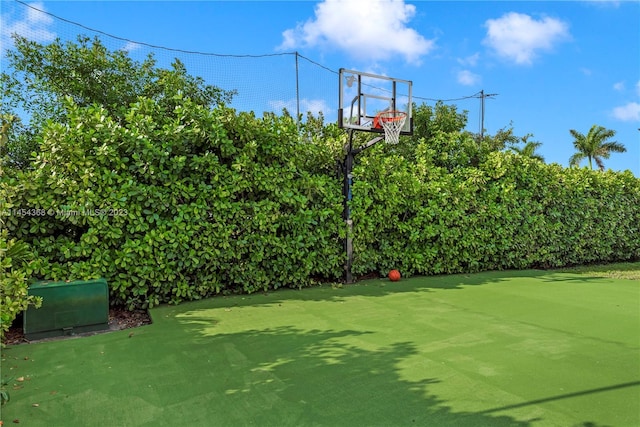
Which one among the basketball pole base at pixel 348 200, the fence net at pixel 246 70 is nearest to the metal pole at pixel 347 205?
the basketball pole base at pixel 348 200

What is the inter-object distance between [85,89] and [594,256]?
11.8 metres

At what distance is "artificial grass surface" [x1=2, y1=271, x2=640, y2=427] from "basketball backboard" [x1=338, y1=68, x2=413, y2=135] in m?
2.92

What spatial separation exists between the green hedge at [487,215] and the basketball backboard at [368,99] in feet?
2.35

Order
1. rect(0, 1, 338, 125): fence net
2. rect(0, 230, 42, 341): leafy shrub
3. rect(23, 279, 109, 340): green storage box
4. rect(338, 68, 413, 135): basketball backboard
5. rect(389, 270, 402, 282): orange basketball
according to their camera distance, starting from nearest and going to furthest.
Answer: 1. rect(0, 230, 42, 341): leafy shrub
2. rect(23, 279, 109, 340): green storage box
3. rect(338, 68, 413, 135): basketball backboard
4. rect(389, 270, 402, 282): orange basketball
5. rect(0, 1, 338, 125): fence net

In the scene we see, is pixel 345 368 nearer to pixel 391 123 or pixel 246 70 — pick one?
pixel 391 123

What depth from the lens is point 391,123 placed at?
6.20m

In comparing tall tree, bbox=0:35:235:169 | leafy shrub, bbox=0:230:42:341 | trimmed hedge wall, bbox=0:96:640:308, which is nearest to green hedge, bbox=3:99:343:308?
trimmed hedge wall, bbox=0:96:640:308

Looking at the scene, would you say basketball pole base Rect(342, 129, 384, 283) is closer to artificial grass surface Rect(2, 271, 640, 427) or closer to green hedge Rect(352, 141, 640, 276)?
green hedge Rect(352, 141, 640, 276)

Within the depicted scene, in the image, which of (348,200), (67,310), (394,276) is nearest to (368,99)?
(348,200)

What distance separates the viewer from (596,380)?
2625 mm

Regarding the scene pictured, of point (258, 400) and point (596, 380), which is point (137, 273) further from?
point (596, 380)

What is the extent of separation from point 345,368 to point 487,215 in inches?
231

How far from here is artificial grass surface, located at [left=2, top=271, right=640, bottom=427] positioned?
221cm

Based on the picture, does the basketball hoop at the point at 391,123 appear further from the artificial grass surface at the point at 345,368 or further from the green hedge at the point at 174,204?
the artificial grass surface at the point at 345,368
